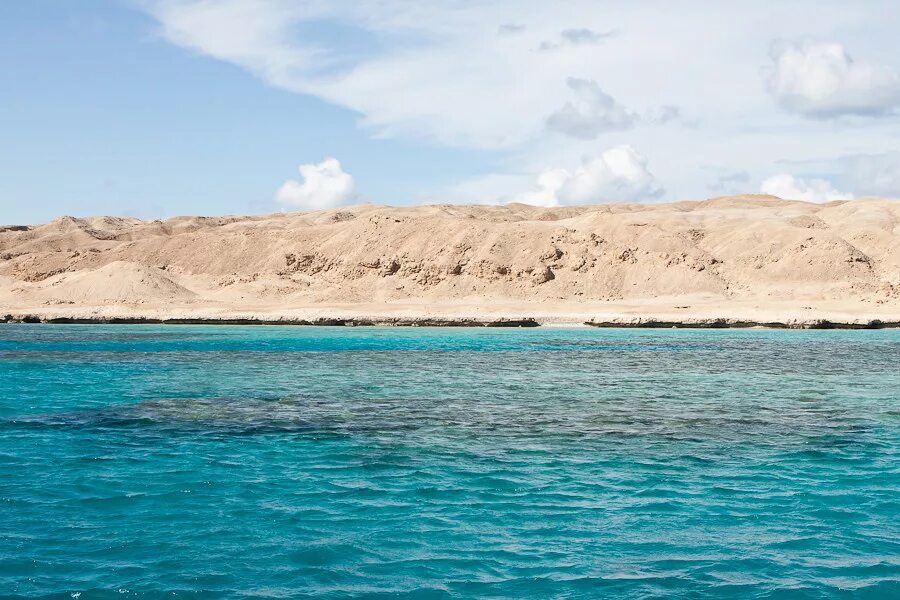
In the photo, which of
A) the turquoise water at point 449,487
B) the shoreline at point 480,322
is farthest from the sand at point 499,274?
the turquoise water at point 449,487

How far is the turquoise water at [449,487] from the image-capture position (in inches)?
340

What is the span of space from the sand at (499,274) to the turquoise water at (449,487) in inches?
1580

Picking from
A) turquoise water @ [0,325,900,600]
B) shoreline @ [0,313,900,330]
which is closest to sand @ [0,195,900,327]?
shoreline @ [0,313,900,330]

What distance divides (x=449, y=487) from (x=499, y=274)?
70.2 metres

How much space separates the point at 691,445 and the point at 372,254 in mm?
74679

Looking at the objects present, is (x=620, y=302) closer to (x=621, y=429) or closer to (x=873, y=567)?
(x=621, y=429)

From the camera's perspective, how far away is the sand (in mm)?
66388

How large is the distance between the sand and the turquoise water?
40123 mm

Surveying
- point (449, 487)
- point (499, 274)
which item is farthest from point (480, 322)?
point (449, 487)

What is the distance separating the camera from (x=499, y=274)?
81.9 meters

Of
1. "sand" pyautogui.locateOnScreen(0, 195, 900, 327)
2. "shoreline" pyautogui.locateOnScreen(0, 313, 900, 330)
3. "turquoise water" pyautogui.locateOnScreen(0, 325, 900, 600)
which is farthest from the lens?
"sand" pyautogui.locateOnScreen(0, 195, 900, 327)

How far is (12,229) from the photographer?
14812cm

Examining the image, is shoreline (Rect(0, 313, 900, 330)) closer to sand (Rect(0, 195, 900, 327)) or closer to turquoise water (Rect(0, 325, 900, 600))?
sand (Rect(0, 195, 900, 327))

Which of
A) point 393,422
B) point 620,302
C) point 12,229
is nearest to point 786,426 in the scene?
point 393,422
